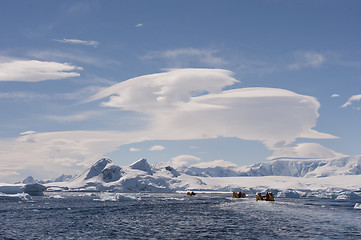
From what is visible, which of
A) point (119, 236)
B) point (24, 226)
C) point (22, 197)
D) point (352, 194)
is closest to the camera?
point (119, 236)

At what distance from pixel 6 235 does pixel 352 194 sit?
491ft

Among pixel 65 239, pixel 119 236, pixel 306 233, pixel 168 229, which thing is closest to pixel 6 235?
pixel 65 239

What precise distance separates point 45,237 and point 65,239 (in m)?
2.33

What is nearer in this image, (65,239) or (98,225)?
(65,239)

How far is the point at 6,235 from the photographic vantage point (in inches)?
1225

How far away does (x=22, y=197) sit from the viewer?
97.9 m

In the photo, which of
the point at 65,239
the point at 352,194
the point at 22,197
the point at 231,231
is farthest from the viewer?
the point at 352,194

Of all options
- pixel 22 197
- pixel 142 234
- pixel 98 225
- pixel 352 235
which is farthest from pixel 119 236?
pixel 22 197

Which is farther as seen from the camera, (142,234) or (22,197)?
(22,197)

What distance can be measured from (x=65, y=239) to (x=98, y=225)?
34.8ft

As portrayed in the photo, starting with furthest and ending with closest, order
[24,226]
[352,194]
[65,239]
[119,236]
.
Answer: [352,194] < [24,226] < [119,236] < [65,239]

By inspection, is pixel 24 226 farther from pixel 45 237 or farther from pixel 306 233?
pixel 306 233

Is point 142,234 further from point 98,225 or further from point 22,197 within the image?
point 22,197

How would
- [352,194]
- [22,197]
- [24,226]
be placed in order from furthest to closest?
[352,194]
[22,197]
[24,226]
